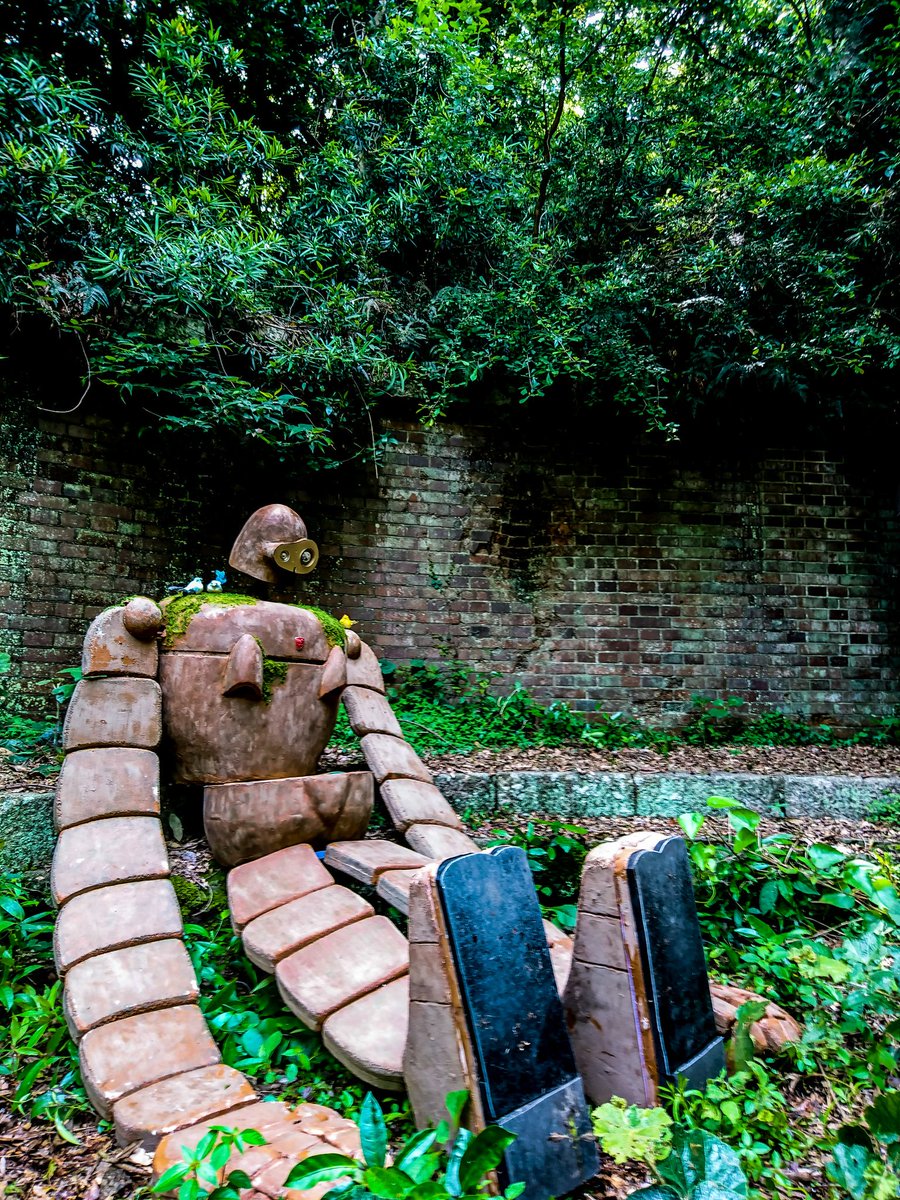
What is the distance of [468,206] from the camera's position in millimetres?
5543

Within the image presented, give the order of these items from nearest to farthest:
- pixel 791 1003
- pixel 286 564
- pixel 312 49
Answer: pixel 791 1003
pixel 286 564
pixel 312 49

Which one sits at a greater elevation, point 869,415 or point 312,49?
point 312,49

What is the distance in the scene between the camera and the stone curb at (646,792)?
401cm

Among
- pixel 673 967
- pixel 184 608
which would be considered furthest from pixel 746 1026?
pixel 184 608

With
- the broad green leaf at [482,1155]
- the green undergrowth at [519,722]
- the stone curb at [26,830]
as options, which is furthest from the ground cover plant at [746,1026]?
the green undergrowth at [519,722]

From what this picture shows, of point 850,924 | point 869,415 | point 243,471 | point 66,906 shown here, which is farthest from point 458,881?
point 869,415

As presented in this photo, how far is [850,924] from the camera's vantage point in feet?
8.79

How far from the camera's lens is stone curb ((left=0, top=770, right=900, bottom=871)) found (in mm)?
4008

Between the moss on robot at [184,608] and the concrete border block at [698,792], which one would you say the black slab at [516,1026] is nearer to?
the moss on robot at [184,608]

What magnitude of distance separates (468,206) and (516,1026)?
222 inches

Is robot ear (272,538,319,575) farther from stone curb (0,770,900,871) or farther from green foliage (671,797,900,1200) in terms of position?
green foliage (671,797,900,1200)

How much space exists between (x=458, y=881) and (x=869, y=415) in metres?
6.58

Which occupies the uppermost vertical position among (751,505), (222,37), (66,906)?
(222,37)

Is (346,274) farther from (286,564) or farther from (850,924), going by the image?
(850,924)
